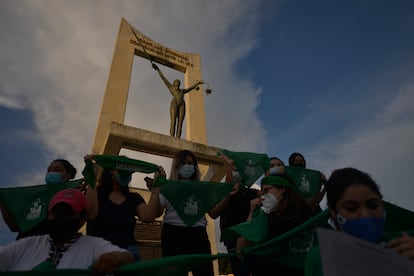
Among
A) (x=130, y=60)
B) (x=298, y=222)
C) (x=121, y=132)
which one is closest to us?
(x=298, y=222)

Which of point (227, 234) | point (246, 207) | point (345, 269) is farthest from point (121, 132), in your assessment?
point (345, 269)

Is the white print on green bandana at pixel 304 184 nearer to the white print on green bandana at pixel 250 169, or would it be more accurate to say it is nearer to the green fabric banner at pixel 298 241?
the white print on green bandana at pixel 250 169

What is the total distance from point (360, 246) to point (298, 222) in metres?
1.23

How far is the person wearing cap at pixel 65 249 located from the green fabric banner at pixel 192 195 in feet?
3.94

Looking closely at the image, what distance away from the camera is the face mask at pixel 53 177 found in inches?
117

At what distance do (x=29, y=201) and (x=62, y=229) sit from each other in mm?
1516

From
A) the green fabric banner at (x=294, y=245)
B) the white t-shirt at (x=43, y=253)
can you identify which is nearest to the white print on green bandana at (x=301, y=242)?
the green fabric banner at (x=294, y=245)

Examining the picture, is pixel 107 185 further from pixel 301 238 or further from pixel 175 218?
pixel 301 238

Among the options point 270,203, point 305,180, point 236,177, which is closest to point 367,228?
point 270,203

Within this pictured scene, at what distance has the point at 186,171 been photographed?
10.4 feet

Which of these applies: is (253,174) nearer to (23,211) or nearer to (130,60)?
(23,211)

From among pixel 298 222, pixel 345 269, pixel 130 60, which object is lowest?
Answer: pixel 345 269

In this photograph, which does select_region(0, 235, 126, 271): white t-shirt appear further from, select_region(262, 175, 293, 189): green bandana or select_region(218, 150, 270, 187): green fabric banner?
select_region(218, 150, 270, 187): green fabric banner

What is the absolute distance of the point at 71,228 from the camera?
5.65ft
